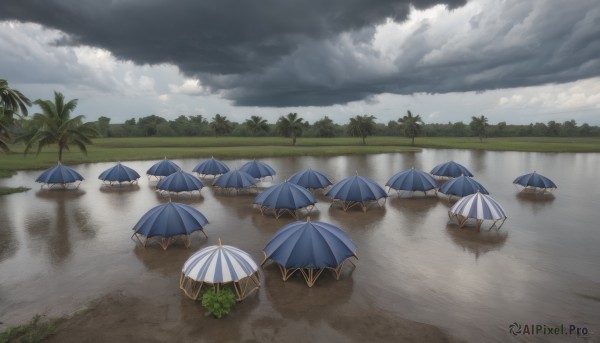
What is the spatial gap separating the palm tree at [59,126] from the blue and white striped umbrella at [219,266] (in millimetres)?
33617

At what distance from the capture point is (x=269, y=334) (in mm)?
8922

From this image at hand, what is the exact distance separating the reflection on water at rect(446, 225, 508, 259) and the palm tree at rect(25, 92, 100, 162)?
38.1 m

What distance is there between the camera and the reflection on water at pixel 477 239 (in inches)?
607

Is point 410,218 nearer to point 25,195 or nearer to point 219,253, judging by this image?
point 219,253

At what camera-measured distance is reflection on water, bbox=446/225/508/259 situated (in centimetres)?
1541

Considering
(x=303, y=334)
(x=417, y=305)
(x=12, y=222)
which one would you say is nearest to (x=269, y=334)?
(x=303, y=334)

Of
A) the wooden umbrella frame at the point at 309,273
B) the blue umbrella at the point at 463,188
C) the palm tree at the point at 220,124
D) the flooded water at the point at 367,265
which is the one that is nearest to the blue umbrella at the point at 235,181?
the flooded water at the point at 367,265

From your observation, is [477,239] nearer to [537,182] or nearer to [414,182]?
[414,182]

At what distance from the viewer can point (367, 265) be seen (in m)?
13.5

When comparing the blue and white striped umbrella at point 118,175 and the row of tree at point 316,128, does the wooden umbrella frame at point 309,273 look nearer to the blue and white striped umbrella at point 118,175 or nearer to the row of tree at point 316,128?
the blue and white striped umbrella at point 118,175

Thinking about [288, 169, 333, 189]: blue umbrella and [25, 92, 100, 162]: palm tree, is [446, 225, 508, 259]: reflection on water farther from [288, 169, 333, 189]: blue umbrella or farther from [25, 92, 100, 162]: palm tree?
[25, 92, 100, 162]: palm tree

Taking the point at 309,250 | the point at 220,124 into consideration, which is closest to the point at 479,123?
the point at 220,124

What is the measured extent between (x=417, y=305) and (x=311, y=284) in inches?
137

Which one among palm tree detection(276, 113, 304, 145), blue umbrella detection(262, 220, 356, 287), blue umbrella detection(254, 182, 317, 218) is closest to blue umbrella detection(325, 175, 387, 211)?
blue umbrella detection(254, 182, 317, 218)
